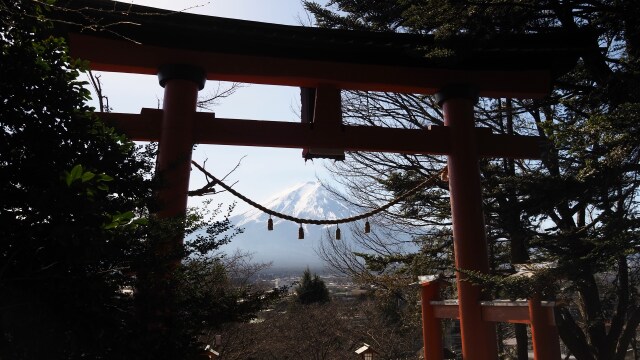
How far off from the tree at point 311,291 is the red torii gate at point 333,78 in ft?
38.8

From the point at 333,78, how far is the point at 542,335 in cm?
275

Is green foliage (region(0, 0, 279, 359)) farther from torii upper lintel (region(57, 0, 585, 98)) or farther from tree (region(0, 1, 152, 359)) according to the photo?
torii upper lintel (region(57, 0, 585, 98))

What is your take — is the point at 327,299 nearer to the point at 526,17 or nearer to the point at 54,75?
the point at 526,17

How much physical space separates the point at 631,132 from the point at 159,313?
306 centimetres

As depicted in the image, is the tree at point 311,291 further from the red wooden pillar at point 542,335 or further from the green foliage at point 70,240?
the green foliage at point 70,240

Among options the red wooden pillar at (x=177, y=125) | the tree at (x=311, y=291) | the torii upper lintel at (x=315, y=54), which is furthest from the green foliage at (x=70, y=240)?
the tree at (x=311, y=291)

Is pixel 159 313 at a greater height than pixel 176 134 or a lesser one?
lesser

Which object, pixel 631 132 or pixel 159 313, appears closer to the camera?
pixel 159 313

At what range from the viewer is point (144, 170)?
7.50 feet

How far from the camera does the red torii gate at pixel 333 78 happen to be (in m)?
3.47

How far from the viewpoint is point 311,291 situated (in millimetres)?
15695

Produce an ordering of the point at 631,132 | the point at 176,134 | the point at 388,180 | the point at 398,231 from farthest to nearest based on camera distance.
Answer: the point at 398,231 → the point at 388,180 → the point at 176,134 → the point at 631,132

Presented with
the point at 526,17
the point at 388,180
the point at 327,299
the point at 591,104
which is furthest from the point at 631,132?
the point at 327,299

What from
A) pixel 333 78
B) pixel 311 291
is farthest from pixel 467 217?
pixel 311 291
